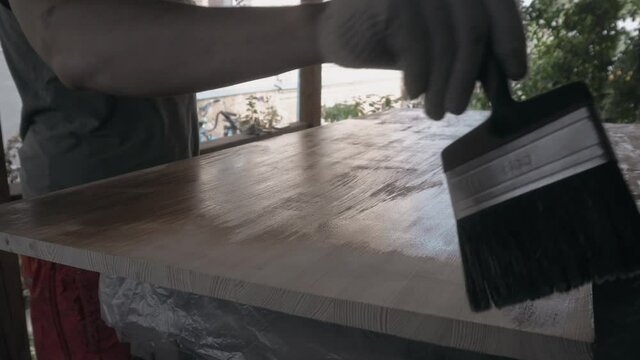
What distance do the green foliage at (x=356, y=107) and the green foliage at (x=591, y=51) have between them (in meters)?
1.30

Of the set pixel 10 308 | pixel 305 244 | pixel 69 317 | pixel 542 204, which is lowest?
pixel 10 308

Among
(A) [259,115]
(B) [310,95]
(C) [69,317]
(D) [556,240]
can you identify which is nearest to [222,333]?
(C) [69,317]

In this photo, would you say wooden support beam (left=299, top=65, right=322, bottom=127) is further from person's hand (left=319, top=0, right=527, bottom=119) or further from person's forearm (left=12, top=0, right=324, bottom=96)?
person's hand (left=319, top=0, right=527, bottom=119)

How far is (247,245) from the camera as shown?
2.81 ft

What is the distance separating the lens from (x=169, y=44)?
0.84 metres

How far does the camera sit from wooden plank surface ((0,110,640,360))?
0.63 meters

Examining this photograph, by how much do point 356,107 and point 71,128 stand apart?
460 centimetres

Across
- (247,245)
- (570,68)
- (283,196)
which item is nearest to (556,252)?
(247,245)

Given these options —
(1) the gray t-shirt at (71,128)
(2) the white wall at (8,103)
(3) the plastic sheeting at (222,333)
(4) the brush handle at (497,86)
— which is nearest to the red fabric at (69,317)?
(3) the plastic sheeting at (222,333)

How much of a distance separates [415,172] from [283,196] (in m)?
0.38

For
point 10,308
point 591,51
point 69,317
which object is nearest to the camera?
point 69,317

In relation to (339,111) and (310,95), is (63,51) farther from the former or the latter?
(339,111)

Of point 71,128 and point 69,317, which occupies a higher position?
point 71,128

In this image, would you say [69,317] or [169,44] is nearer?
[169,44]
